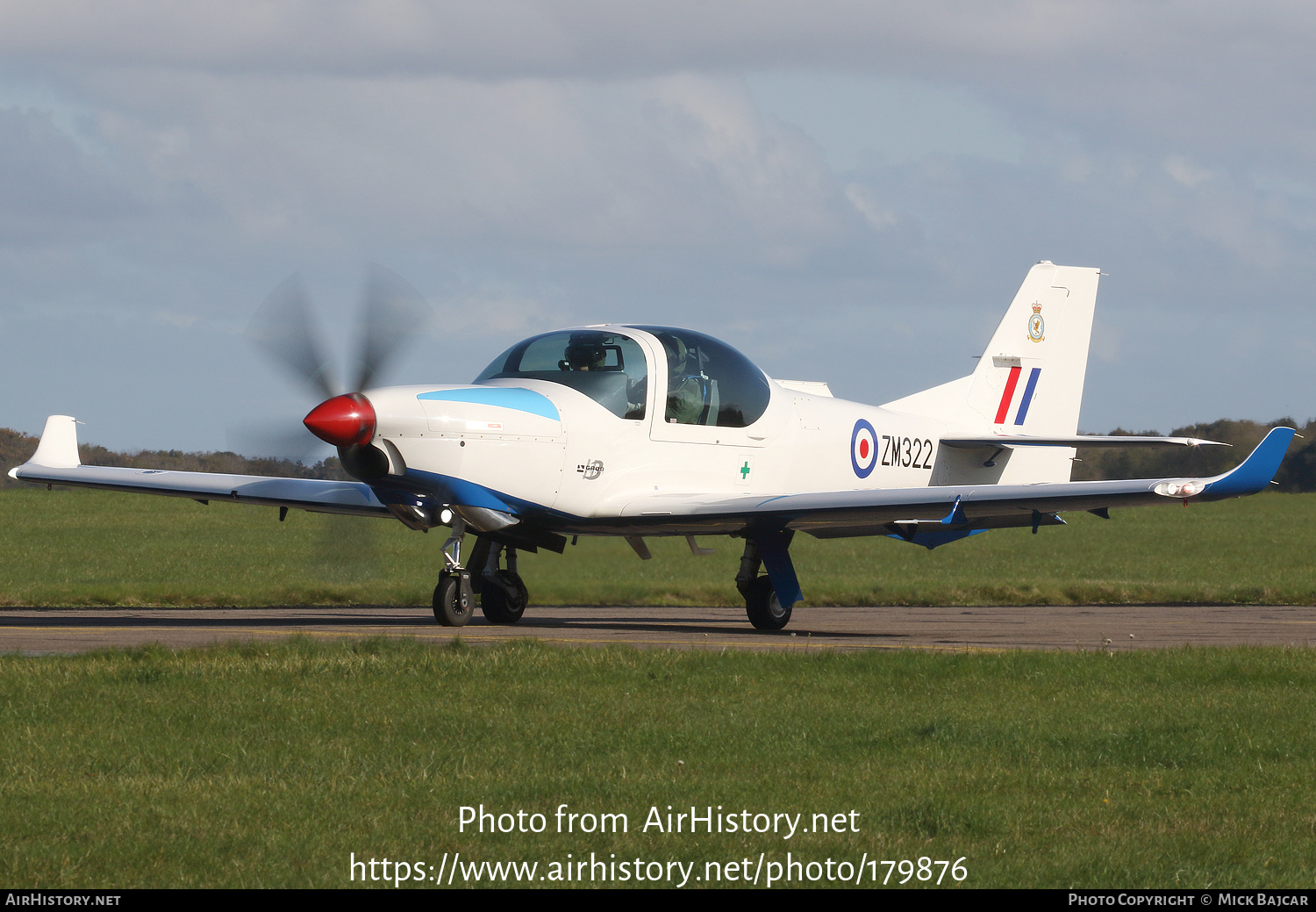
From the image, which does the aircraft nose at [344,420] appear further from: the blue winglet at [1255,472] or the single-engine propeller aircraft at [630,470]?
the blue winglet at [1255,472]

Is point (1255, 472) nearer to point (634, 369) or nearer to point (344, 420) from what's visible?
point (634, 369)

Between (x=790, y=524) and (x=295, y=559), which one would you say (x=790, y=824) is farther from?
(x=295, y=559)

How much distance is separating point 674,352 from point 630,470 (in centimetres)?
138

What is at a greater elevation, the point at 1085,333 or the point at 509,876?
the point at 1085,333

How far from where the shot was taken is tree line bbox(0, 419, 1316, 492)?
1603 centimetres

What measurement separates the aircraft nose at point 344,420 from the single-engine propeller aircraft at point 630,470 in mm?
19

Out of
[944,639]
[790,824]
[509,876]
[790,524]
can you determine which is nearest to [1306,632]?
[944,639]

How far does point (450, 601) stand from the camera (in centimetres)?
1505

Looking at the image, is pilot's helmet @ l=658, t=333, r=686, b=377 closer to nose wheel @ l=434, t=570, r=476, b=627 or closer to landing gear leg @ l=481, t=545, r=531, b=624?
landing gear leg @ l=481, t=545, r=531, b=624

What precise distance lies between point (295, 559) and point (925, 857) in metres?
27.6

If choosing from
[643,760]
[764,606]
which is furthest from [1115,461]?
[643,760]

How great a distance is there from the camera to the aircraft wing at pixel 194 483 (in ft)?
54.8
